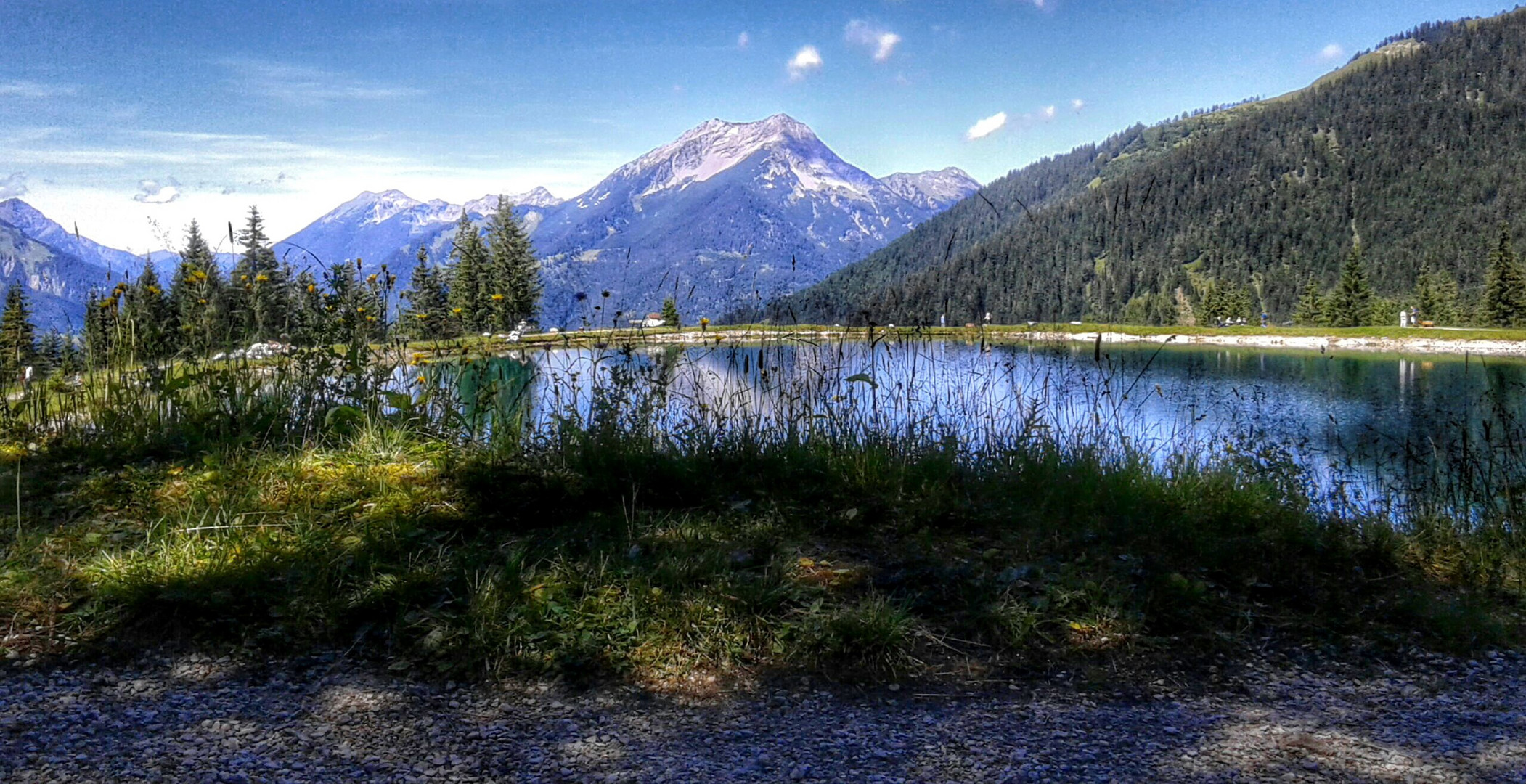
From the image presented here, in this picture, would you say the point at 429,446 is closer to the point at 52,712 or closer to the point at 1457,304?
the point at 52,712

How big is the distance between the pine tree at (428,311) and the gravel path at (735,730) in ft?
13.6

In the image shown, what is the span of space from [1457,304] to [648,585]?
113m

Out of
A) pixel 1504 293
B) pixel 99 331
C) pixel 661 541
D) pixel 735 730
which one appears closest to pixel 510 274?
pixel 99 331

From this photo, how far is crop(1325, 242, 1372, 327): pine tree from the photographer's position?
83.2m

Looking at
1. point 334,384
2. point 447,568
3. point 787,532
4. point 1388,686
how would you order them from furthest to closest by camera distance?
point 334,384 < point 787,532 < point 447,568 < point 1388,686

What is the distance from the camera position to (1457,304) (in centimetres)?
8788

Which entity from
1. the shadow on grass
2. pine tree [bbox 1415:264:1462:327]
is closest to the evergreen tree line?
the shadow on grass

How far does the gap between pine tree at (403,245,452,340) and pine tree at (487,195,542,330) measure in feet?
1.39

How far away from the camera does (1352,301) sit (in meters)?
83.6

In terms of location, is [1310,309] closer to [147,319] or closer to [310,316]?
[310,316]

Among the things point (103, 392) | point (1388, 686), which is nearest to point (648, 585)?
point (1388, 686)

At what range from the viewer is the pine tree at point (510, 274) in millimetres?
7215

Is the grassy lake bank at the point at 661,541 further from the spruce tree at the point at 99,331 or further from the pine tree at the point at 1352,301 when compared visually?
the pine tree at the point at 1352,301

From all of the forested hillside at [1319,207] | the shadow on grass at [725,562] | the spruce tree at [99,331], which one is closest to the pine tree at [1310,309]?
the forested hillside at [1319,207]
